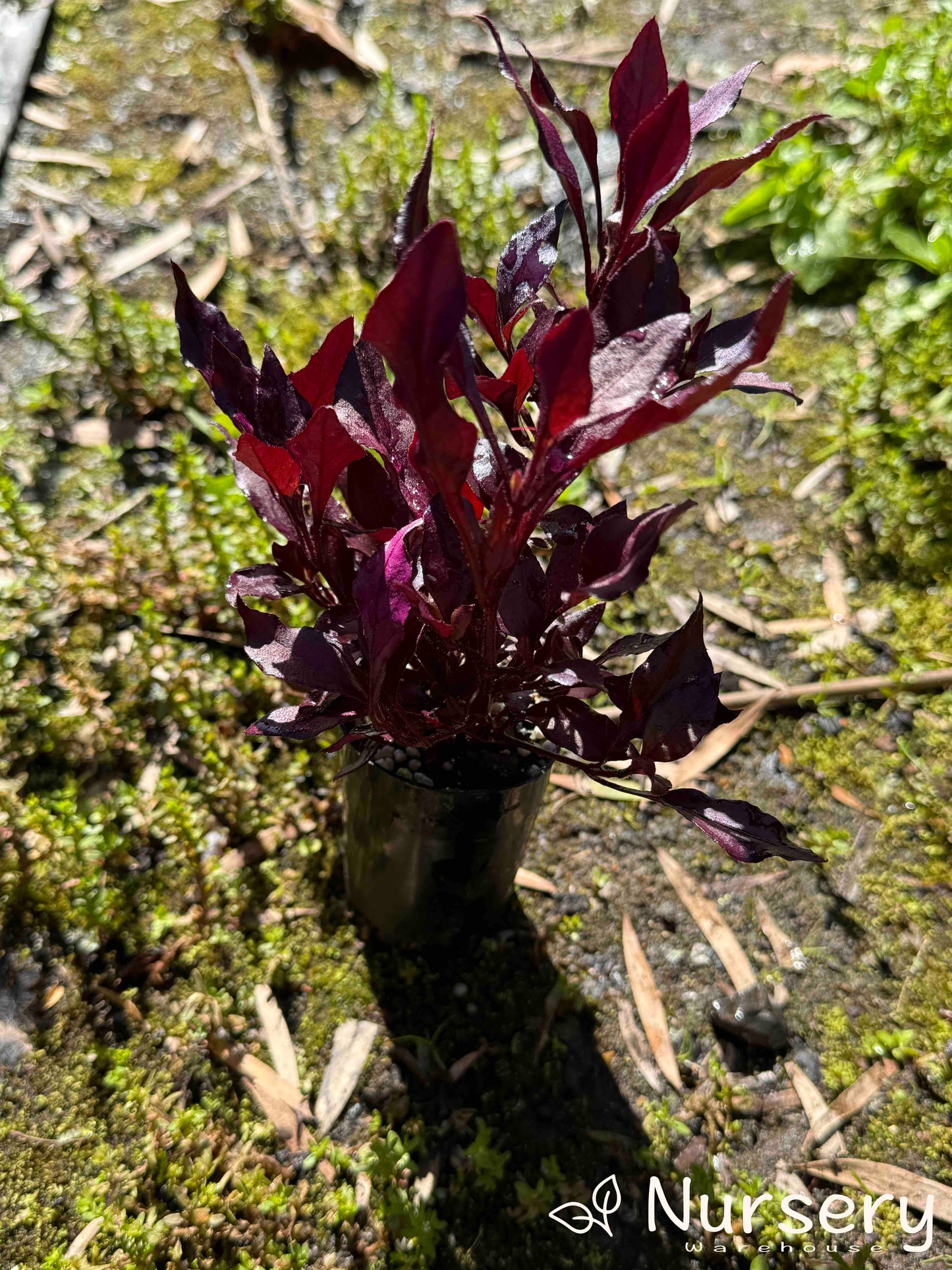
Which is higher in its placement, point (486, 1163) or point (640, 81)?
point (640, 81)

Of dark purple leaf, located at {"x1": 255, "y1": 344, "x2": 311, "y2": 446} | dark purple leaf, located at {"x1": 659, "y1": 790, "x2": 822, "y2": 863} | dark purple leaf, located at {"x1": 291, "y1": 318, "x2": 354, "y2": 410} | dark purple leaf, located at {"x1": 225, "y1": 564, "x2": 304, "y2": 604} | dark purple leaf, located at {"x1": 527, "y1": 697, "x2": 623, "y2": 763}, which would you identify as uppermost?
dark purple leaf, located at {"x1": 291, "y1": 318, "x2": 354, "y2": 410}

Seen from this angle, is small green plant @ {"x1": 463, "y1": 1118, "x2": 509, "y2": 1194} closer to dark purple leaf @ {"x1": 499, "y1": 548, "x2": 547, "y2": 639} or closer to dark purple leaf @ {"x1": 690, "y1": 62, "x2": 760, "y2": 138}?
dark purple leaf @ {"x1": 499, "y1": 548, "x2": 547, "y2": 639}

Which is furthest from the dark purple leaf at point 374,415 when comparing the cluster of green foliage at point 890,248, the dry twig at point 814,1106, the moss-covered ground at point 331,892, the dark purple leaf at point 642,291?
the cluster of green foliage at point 890,248

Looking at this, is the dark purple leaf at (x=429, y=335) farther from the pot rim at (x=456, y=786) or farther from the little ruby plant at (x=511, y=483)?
the pot rim at (x=456, y=786)

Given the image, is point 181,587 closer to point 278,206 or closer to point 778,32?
point 278,206

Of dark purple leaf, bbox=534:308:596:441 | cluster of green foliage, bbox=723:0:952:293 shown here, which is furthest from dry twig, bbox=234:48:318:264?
dark purple leaf, bbox=534:308:596:441

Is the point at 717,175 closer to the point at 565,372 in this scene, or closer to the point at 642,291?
the point at 642,291

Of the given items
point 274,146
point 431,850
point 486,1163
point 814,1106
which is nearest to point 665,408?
point 431,850
